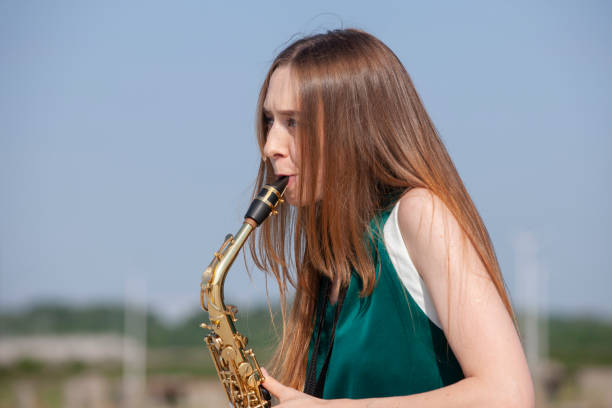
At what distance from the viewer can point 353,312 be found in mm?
2215

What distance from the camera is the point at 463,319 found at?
180cm

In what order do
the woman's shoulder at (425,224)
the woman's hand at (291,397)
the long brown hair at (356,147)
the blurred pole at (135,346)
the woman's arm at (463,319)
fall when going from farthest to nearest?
the blurred pole at (135,346)
the long brown hair at (356,147)
the woman's hand at (291,397)
the woman's shoulder at (425,224)
the woman's arm at (463,319)

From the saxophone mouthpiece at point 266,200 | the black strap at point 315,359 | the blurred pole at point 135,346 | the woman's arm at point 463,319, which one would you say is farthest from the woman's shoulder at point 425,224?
the blurred pole at point 135,346

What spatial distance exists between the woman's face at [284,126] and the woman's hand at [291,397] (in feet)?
1.97

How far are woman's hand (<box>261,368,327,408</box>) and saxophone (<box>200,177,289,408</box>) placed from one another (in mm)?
247

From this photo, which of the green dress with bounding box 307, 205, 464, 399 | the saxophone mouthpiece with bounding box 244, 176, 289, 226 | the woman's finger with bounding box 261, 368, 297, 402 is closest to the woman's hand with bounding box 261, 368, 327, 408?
the woman's finger with bounding box 261, 368, 297, 402

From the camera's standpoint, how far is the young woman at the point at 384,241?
1.80 m

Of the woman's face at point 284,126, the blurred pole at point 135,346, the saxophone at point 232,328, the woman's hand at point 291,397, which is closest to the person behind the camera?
the woman's hand at point 291,397

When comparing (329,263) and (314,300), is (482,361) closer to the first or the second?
(329,263)

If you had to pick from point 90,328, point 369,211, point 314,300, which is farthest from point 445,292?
point 90,328

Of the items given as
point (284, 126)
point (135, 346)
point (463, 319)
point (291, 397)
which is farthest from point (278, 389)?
point (135, 346)

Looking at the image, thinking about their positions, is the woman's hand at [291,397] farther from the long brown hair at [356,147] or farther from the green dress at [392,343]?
the long brown hair at [356,147]

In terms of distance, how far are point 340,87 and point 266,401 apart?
119 cm

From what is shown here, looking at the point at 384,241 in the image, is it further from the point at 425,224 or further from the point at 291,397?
the point at 291,397
